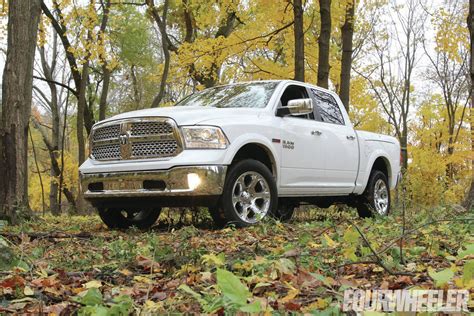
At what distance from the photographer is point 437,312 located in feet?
4.99

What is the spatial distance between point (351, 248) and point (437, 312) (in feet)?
3.72

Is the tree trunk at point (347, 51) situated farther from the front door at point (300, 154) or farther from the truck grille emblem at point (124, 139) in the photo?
the truck grille emblem at point (124, 139)

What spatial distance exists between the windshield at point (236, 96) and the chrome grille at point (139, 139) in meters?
1.16

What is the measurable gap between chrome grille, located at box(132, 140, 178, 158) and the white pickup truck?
0.01m

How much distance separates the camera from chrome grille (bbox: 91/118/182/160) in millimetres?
5293

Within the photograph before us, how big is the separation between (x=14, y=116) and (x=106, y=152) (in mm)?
1663

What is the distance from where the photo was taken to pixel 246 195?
562 centimetres

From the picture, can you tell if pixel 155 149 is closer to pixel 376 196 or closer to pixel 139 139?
pixel 139 139

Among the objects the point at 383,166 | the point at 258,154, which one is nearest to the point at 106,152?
the point at 258,154

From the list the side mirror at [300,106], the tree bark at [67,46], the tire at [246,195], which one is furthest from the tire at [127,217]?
the tree bark at [67,46]

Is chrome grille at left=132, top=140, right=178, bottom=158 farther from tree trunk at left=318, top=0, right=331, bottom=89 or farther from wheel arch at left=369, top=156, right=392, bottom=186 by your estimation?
tree trunk at left=318, top=0, right=331, bottom=89

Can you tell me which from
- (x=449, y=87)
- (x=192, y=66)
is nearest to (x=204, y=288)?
(x=192, y=66)

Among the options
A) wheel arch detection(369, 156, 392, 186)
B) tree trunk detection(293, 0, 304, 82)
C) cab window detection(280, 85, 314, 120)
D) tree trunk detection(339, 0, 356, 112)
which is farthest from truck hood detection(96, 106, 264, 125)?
tree trunk detection(339, 0, 356, 112)

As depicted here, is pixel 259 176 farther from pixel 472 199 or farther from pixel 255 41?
pixel 255 41
